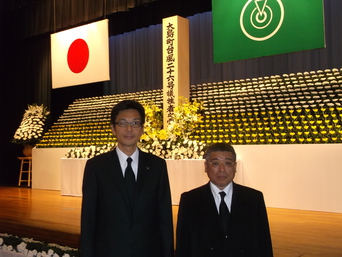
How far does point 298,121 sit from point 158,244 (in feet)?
14.4

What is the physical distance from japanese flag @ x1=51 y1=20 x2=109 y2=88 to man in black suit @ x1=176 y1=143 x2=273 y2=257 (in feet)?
20.6

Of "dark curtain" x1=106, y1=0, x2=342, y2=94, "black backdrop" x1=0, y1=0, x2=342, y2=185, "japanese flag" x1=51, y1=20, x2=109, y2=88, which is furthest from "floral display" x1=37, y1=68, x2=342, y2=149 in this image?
"black backdrop" x1=0, y1=0, x2=342, y2=185

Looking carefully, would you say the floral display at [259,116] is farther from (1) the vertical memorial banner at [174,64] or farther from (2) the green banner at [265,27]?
(2) the green banner at [265,27]

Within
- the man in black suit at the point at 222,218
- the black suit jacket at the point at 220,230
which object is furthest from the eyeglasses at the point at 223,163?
the black suit jacket at the point at 220,230

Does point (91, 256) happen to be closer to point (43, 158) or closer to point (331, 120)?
point (331, 120)

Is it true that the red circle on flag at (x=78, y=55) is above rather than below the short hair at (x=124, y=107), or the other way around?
above

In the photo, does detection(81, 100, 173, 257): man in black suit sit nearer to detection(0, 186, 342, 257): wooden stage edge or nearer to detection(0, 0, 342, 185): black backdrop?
detection(0, 186, 342, 257): wooden stage edge

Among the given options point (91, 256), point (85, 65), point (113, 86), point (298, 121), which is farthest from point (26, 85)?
point (91, 256)

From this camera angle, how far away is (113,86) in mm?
12664

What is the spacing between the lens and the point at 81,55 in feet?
28.0

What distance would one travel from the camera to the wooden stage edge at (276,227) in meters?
3.41

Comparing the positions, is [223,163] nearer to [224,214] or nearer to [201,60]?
[224,214]

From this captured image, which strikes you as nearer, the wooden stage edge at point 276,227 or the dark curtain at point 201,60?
the wooden stage edge at point 276,227

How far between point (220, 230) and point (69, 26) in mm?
9266
